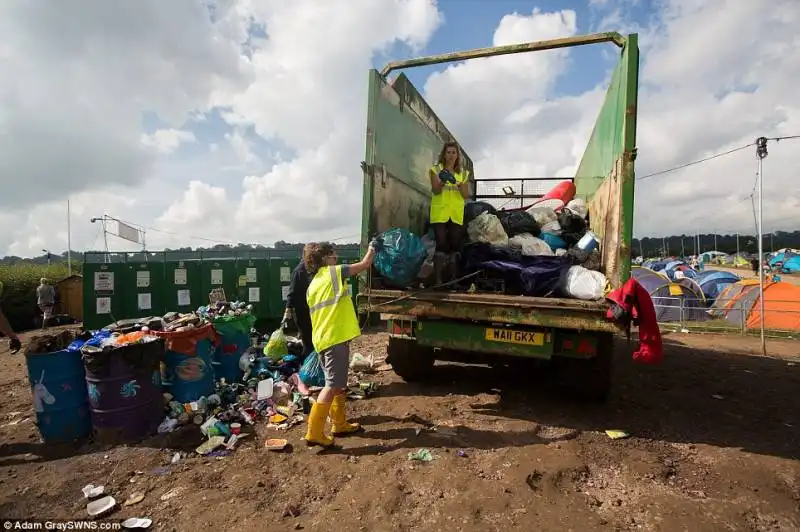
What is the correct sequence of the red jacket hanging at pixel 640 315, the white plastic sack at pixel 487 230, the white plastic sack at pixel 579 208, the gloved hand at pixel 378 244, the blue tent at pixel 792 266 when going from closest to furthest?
the red jacket hanging at pixel 640 315
the gloved hand at pixel 378 244
the white plastic sack at pixel 487 230
the white plastic sack at pixel 579 208
the blue tent at pixel 792 266

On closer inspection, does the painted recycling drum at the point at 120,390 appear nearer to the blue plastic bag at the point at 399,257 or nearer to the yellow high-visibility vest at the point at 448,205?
the blue plastic bag at the point at 399,257

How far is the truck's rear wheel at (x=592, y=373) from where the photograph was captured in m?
3.55

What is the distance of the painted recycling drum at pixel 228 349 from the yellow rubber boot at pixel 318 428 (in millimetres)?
1782

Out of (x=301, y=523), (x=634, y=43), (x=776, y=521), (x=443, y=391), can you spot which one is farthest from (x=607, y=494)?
(x=634, y=43)

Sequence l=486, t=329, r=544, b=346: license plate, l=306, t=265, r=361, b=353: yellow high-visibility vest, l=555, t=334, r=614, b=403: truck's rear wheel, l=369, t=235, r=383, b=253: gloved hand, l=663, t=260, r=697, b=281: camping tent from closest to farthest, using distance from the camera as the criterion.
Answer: l=306, t=265, r=361, b=353: yellow high-visibility vest
l=486, t=329, r=544, b=346: license plate
l=555, t=334, r=614, b=403: truck's rear wheel
l=369, t=235, r=383, b=253: gloved hand
l=663, t=260, r=697, b=281: camping tent

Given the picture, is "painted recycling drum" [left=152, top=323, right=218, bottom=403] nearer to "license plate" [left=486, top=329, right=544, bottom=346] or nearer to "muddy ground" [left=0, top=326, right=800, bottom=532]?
"muddy ground" [left=0, top=326, right=800, bottom=532]

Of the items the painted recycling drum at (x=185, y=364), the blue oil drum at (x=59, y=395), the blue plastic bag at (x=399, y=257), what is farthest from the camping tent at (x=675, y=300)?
the blue oil drum at (x=59, y=395)

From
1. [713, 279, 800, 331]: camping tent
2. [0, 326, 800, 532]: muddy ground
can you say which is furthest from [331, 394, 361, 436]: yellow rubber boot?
[713, 279, 800, 331]: camping tent

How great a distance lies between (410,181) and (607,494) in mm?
3336

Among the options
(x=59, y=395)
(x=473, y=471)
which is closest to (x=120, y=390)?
(x=59, y=395)

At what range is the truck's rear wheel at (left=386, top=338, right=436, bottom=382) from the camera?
Answer: 177 inches

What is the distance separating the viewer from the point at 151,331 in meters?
3.84

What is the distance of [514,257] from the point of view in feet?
13.3

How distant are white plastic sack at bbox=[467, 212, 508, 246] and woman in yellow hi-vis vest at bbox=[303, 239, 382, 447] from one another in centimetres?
154
